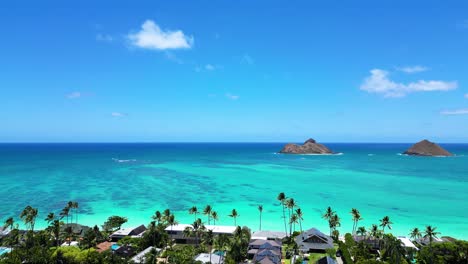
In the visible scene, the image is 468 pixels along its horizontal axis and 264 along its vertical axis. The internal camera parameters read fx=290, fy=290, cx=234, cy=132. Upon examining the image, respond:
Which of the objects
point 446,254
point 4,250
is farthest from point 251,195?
point 4,250

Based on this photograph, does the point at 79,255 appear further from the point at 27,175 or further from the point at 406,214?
the point at 27,175

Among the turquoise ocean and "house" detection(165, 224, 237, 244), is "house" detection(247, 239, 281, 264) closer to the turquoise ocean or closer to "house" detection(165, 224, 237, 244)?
"house" detection(165, 224, 237, 244)

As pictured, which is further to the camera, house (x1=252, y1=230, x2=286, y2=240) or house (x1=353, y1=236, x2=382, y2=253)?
house (x1=252, y1=230, x2=286, y2=240)

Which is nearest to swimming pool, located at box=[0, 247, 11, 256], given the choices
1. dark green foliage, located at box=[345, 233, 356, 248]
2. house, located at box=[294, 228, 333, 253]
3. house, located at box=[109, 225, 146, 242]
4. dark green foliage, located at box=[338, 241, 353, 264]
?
house, located at box=[109, 225, 146, 242]

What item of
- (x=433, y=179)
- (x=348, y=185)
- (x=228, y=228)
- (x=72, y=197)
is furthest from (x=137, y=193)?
(x=433, y=179)

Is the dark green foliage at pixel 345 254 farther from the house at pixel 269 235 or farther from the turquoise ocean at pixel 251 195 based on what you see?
the turquoise ocean at pixel 251 195

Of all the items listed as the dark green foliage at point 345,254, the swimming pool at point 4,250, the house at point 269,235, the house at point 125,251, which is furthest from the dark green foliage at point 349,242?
the swimming pool at point 4,250
